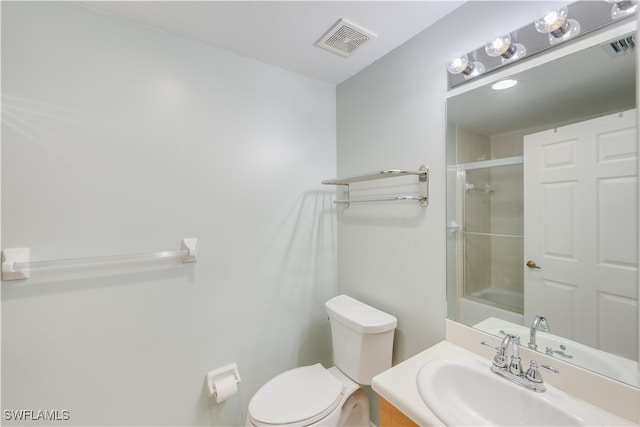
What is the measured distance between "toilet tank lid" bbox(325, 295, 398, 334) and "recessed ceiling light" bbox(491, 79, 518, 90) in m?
1.19

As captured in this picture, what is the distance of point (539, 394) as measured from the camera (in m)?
0.80

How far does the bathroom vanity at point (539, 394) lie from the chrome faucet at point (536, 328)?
0.03 metres

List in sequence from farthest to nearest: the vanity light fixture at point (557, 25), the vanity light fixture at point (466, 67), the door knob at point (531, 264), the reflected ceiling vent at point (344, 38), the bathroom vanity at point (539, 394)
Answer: the reflected ceiling vent at point (344, 38)
the vanity light fixture at point (466, 67)
the door knob at point (531, 264)
the vanity light fixture at point (557, 25)
the bathroom vanity at point (539, 394)

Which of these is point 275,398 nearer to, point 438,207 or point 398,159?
point 438,207

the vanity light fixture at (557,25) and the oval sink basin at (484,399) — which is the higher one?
the vanity light fixture at (557,25)

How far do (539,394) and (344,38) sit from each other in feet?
5.58

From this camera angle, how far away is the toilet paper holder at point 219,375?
1326 mm

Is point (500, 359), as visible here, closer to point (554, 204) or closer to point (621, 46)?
point (554, 204)

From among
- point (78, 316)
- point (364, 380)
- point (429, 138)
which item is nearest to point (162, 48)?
point (78, 316)

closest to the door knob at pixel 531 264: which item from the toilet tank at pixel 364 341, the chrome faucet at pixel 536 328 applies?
the chrome faucet at pixel 536 328

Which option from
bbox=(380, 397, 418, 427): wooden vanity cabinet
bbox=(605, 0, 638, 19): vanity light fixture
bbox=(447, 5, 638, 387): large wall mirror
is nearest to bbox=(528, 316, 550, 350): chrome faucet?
bbox=(447, 5, 638, 387): large wall mirror

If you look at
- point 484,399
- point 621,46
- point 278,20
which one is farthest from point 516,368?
point 278,20

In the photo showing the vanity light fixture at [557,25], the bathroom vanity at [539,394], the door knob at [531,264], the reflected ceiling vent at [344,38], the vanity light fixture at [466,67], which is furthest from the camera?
the reflected ceiling vent at [344,38]

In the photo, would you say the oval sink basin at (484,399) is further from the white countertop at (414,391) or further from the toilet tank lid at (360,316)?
the toilet tank lid at (360,316)
